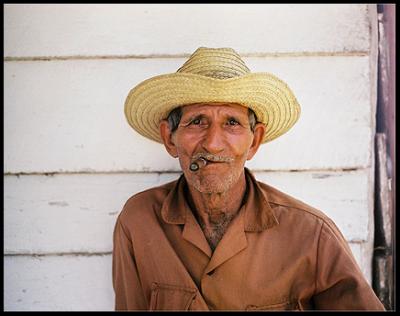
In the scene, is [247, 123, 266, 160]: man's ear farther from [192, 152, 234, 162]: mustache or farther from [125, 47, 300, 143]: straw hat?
[192, 152, 234, 162]: mustache

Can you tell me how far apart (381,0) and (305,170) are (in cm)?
89

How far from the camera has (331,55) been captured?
249cm

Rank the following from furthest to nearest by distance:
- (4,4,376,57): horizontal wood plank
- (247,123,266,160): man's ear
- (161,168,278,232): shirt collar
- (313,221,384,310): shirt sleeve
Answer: (4,4,376,57): horizontal wood plank → (247,123,266,160): man's ear → (161,168,278,232): shirt collar → (313,221,384,310): shirt sleeve

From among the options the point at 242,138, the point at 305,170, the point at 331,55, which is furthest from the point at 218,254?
the point at 331,55

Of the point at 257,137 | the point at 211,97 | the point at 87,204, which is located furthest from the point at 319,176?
the point at 87,204

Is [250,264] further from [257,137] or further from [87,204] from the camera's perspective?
[87,204]

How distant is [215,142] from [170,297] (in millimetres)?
656

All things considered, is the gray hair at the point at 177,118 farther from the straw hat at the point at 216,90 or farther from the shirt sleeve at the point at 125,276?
the shirt sleeve at the point at 125,276

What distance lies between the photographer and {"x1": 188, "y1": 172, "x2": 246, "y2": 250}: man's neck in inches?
85.1

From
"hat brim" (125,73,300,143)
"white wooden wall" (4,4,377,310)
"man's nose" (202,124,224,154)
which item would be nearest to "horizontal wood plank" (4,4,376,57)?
"white wooden wall" (4,4,377,310)

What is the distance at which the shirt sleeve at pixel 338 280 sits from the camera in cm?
193

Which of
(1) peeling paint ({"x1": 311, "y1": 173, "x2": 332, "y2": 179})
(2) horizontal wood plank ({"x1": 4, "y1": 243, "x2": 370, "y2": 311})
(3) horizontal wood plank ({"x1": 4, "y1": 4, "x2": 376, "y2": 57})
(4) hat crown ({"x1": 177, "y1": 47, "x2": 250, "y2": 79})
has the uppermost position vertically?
(3) horizontal wood plank ({"x1": 4, "y1": 4, "x2": 376, "y2": 57})

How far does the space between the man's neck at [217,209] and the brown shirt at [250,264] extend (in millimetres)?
65

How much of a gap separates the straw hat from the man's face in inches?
2.1
